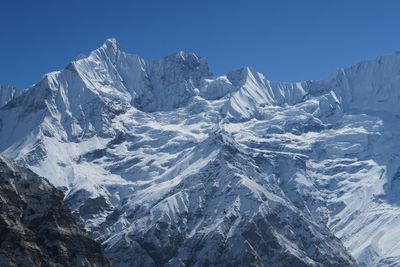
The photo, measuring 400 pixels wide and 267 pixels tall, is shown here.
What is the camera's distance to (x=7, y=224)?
627 ft

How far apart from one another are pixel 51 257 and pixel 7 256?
1310 cm

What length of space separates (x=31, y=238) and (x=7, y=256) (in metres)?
8.44

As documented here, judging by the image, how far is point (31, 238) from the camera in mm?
194875

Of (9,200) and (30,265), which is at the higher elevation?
(9,200)

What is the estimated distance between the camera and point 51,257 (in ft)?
652

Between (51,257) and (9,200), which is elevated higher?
(9,200)

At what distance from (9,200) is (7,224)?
8.69m

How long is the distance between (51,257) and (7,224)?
Result: 1225cm

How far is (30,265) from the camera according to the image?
18862 cm

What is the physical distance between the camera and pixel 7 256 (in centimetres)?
18738

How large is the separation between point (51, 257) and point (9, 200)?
43.1ft

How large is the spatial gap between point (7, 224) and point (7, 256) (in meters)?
6.57
